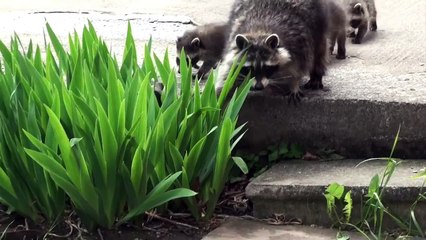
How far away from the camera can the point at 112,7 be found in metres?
8.11

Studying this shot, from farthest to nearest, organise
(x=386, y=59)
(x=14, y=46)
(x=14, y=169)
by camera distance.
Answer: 1. (x=386, y=59)
2. (x=14, y=46)
3. (x=14, y=169)

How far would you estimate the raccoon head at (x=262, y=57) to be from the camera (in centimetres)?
Answer: 376

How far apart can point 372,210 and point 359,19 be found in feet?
9.33

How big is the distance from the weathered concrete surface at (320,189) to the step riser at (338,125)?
12cm

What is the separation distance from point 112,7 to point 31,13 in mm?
923

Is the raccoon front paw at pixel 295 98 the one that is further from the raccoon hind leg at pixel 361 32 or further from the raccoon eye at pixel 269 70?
the raccoon hind leg at pixel 361 32

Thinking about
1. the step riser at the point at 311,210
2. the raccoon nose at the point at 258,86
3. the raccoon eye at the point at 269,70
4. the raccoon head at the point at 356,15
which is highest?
the raccoon eye at the point at 269,70

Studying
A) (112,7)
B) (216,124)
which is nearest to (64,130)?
(216,124)

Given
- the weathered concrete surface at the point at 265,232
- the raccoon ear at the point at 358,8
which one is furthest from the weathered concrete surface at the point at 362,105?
the weathered concrete surface at the point at 265,232

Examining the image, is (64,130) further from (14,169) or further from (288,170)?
(288,170)

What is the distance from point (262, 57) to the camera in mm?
3781

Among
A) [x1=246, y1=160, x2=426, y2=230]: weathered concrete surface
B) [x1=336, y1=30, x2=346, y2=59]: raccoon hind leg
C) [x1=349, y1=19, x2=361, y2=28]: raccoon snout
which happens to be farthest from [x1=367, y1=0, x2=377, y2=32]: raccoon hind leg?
[x1=246, y1=160, x2=426, y2=230]: weathered concrete surface

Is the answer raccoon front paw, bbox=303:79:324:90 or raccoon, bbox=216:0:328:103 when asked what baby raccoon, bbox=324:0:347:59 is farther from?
raccoon front paw, bbox=303:79:324:90

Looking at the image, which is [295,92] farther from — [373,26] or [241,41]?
[373,26]
